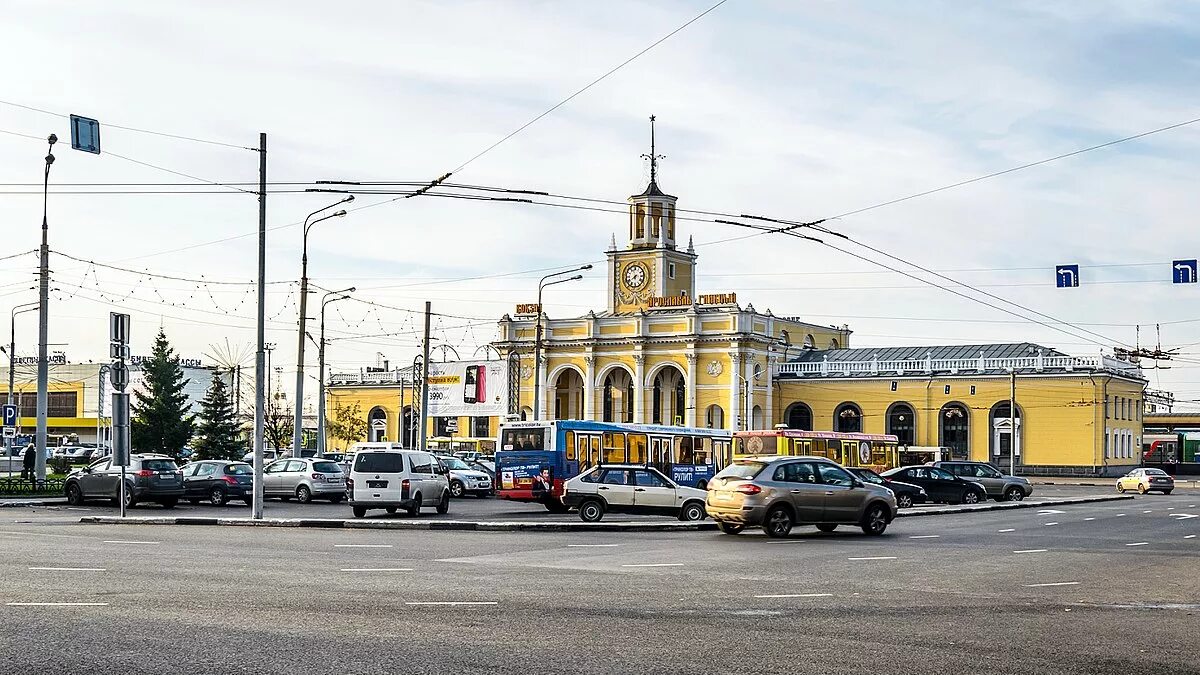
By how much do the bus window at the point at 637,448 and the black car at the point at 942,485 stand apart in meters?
8.28

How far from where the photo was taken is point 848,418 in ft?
263

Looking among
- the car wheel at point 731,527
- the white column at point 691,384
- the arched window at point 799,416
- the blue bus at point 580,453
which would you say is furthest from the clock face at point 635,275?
the car wheel at point 731,527

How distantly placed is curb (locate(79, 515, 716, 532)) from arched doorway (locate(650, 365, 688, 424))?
57.2m

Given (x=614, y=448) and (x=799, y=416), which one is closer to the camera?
(x=614, y=448)

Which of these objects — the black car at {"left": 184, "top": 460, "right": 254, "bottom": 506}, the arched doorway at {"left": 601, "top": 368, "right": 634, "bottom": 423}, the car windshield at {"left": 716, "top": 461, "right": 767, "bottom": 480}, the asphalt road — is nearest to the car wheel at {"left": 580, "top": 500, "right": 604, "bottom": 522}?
the car windshield at {"left": 716, "top": 461, "right": 767, "bottom": 480}

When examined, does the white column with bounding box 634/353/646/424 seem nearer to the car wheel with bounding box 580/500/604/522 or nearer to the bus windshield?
the bus windshield

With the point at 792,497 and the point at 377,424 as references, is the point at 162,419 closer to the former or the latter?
the point at 377,424

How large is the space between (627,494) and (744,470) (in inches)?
215

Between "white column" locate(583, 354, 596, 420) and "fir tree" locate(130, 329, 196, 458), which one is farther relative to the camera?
"white column" locate(583, 354, 596, 420)

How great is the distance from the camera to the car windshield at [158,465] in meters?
33.2

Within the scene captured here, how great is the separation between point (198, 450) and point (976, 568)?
5450 centimetres

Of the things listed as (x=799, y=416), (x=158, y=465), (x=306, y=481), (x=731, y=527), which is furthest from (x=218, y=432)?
(x=731, y=527)

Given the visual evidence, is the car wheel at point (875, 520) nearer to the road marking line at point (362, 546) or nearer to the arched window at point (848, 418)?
the road marking line at point (362, 546)

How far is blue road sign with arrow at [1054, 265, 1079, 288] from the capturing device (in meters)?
31.5
